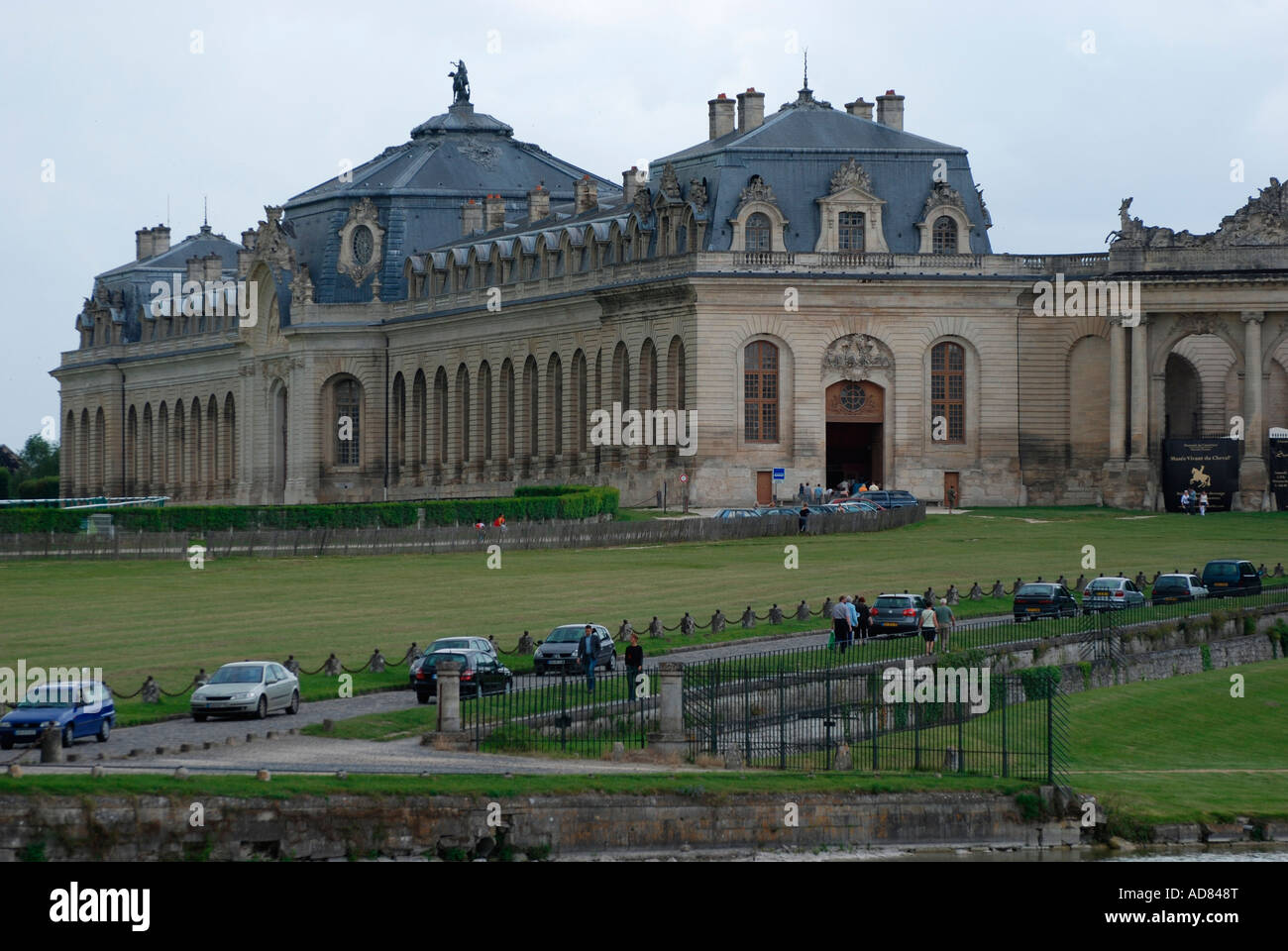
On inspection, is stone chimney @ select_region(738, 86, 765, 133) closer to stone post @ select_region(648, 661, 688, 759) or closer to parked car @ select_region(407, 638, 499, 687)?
parked car @ select_region(407, 638, 499, 687)

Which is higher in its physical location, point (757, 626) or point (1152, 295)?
point (1152, 295)

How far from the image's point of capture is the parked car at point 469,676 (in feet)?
176

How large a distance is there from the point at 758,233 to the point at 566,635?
54.6 metres

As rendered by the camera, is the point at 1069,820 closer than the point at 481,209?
Yes

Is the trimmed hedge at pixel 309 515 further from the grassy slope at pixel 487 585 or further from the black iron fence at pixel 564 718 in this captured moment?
the black iron fence at pixel 564 718

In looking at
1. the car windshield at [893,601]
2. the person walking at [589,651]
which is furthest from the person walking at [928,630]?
the person walking at [589,651]

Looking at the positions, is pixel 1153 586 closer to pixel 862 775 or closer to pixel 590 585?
pixel 590 585

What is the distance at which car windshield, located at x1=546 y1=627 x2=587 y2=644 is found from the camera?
192 feet

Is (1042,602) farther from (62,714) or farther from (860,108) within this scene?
(860,108)

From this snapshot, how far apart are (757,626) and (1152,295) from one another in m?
47.0

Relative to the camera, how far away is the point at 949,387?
113 m

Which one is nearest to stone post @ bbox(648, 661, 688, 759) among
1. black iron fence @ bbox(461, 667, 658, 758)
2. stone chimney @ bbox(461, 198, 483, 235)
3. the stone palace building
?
black iron fence @ bbox(461, 667, 658, 758)

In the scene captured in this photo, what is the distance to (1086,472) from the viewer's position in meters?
112
